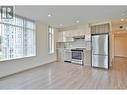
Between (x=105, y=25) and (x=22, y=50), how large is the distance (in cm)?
425

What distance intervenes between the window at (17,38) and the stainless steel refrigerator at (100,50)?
3137 mm

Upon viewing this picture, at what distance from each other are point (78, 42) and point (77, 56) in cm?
114

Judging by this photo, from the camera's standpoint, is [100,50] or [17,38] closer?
[17,38]

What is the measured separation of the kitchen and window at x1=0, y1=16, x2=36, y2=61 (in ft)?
8.54

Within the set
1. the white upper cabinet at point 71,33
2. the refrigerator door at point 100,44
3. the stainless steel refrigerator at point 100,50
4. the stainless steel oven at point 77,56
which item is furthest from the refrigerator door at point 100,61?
the white upper cabinet at point 71,33

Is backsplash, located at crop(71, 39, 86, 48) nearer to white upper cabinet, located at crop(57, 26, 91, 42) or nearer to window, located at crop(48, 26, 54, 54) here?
white upper cabinet, located at crop(57, 26, 91, 42)

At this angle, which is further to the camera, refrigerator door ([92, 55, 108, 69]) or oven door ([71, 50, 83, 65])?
oven door ([71, 50, 83, 65])

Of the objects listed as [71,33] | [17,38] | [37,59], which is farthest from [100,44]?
[17,38]

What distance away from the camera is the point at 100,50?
23.3 feet

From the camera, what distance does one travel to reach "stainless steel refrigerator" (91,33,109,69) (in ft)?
22.6

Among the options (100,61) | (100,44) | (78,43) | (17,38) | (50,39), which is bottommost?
(100,61)

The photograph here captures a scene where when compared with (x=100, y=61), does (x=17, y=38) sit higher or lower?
higher

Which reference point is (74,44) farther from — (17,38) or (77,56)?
(17,38)

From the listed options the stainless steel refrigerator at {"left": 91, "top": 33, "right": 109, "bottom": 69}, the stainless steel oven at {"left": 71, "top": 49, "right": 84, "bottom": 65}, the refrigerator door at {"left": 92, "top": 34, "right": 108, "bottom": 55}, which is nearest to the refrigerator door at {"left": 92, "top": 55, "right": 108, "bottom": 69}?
the stainless steel refrigerator at {"left": 91, "top": 33, "right": 109, "bottom": 69}
